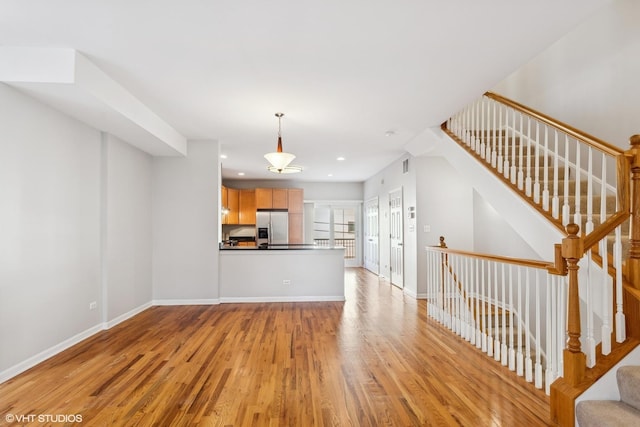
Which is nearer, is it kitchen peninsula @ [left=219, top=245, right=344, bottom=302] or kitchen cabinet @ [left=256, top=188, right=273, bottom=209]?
kitchen peninsula @ [left=219, top=245, right=344, bottom=302]

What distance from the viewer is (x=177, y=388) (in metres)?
2.74

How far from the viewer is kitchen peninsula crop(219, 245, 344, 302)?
5879 mm

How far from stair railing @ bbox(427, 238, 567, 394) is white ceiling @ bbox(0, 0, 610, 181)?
1.77 m

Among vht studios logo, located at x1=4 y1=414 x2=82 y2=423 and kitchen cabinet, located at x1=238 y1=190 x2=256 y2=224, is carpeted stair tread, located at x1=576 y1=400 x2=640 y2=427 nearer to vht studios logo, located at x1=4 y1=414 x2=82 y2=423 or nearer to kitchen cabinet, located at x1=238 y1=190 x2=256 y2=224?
vht studios logo, located at x1=4 y1=414 x2=82 y2=423

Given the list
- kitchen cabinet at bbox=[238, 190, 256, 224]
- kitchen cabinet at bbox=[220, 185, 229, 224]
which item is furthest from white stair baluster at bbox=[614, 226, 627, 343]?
kitchen cabinet at bbox=[238, 190, 256, 224]

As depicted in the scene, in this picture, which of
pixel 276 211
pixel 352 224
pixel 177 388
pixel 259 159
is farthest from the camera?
pixel 352 224

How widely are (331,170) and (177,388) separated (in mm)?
6679

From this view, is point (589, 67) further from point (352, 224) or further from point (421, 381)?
point (352, 224)

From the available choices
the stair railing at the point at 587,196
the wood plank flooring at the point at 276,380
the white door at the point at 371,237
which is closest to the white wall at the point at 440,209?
the stair railing at the point at 587,196

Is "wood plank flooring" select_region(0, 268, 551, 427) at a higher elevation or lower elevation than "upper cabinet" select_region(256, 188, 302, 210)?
lower

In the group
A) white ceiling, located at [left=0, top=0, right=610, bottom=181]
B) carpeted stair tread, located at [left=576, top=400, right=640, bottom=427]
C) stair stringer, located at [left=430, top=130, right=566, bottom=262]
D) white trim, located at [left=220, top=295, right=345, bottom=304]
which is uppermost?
white ceiling, located at [left=0, top=0, right=610, bottom=181]

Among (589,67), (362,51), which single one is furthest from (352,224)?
(362,51)

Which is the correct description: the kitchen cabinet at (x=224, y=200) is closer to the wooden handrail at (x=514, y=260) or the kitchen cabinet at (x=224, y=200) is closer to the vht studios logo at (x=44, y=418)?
the wooden handrail at (x=514, y=260)

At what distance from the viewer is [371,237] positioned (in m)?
9.86
